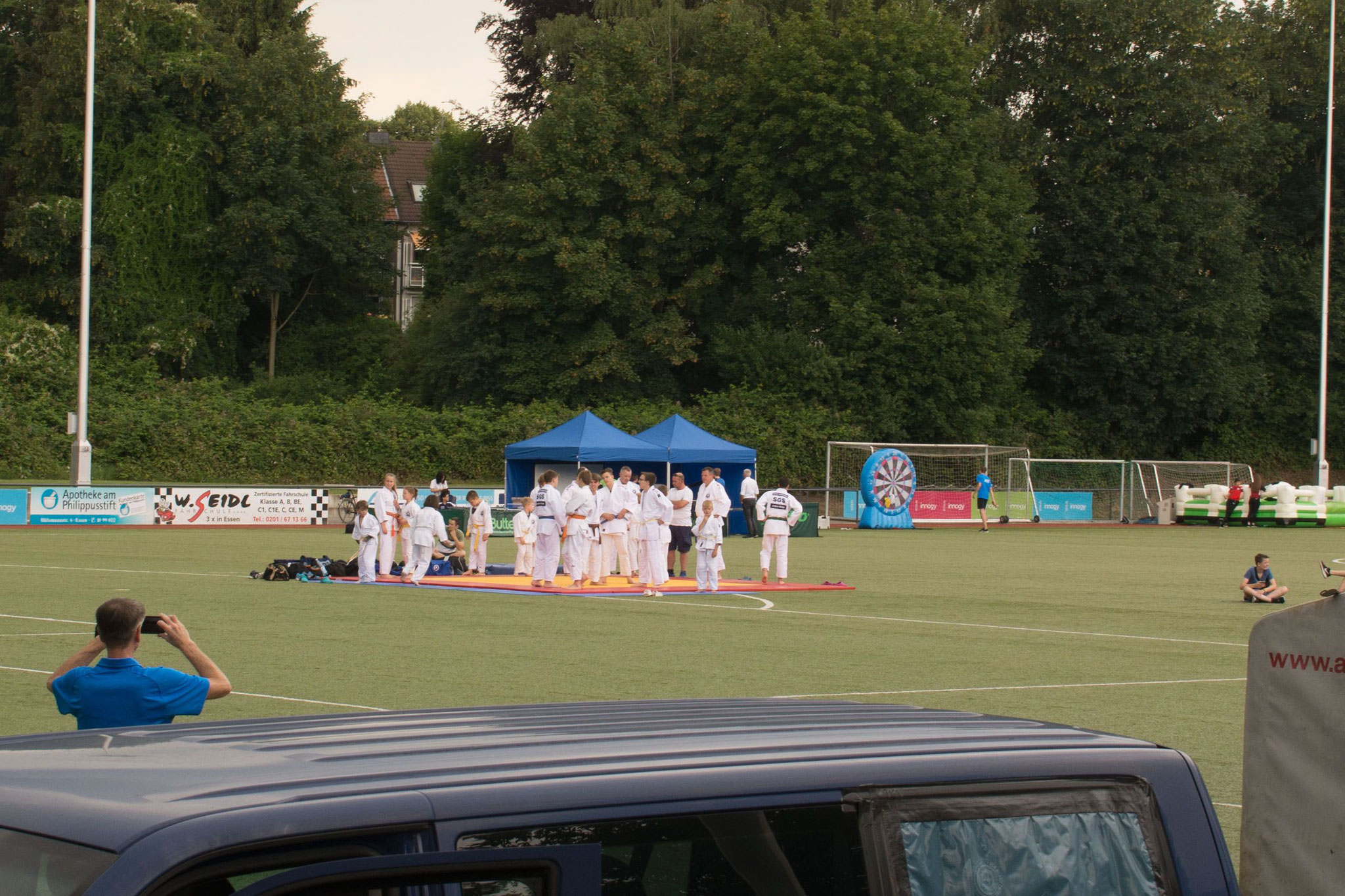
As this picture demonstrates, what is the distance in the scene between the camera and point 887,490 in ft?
156

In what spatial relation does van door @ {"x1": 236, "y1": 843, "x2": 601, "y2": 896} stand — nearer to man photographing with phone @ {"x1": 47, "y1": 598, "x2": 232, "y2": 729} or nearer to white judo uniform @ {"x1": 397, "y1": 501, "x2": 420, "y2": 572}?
man photographing with phone @ {"x1": 47, "y1": 598, "x2": 232, "y2": 729}

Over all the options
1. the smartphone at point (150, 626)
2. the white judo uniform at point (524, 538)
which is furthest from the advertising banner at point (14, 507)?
the smartphone at point (150, 626)

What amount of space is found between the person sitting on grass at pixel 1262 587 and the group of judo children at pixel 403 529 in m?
11.7

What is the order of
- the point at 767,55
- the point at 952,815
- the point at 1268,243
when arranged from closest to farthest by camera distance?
the point at 952,815, the point at 767,55, the point at 1268,243

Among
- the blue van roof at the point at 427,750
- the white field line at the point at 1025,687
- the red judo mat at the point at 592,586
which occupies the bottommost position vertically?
the red judo mat at the point at 592,586

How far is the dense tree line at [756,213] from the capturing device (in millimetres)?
55188

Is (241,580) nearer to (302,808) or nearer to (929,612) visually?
(929,612)

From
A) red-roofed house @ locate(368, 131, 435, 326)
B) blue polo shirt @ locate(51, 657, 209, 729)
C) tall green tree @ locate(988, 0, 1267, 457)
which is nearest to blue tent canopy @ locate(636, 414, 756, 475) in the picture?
tall green tree @ locate(988, 0, 1267, 457)

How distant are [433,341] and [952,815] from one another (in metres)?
55.9

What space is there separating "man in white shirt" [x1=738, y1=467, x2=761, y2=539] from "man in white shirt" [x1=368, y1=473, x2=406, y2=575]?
42.3ft

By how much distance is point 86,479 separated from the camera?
39.3 metres

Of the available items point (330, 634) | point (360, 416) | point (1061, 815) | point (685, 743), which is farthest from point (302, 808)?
point (360, 416)

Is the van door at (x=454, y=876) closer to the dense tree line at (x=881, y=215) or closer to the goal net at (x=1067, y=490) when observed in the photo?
the dense tree line at (x=881, y=215)

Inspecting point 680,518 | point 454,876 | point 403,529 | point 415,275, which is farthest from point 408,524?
point 415,275
